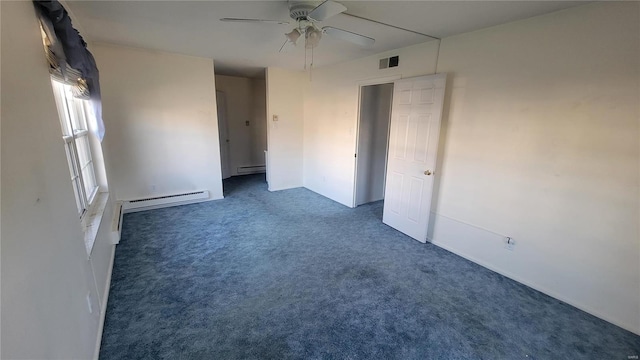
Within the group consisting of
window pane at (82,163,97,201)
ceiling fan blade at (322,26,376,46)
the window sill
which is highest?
ceiling fan blade at (322,26,376,46)

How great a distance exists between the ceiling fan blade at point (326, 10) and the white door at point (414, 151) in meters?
1.61

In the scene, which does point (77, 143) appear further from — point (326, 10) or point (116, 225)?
point (326, 10)

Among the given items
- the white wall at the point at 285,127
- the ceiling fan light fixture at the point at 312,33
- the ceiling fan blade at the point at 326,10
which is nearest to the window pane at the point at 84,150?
the ceiling fan light fixture at the point at 312,33

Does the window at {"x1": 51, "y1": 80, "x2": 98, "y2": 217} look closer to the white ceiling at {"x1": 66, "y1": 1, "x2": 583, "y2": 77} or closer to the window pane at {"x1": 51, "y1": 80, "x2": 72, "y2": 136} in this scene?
the window pane at {"x1": 51, "y1": 80, "x2": 72, "y2": 136}

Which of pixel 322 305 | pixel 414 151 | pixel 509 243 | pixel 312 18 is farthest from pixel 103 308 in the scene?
pixel 509 243

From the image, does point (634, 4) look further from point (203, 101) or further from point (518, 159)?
point (203, 101)

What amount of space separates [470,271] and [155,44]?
4.79 metres

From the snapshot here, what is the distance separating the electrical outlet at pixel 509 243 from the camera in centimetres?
255

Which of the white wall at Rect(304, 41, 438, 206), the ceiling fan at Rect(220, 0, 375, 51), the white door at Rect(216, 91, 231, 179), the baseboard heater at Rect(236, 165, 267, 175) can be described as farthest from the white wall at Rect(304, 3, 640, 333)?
the baseboard heater at Rect(236, 165, 267, 175)

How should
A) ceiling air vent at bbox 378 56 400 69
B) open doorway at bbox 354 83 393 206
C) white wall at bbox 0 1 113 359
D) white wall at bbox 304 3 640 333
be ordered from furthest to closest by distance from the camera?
1. open doorway at bbox 354 83 393 206
2. ceiling air vent at bbox 378 56 400 69
3. white wall at bbox 304 3 640 333
4. white wall at bbox 0 1 113 359

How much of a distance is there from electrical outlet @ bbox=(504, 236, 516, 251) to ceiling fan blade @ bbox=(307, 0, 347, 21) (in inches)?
104

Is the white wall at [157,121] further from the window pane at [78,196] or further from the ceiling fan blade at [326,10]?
the ceiling fan blade at [326,10]

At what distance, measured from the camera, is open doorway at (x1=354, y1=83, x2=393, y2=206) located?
4.23 metres

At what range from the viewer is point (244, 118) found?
6.54 metres
